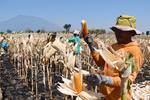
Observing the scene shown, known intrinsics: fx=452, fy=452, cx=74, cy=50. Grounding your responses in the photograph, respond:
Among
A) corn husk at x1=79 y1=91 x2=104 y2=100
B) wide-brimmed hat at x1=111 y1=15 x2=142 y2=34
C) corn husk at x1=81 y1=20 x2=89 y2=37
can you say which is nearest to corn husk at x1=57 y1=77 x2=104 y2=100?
corn husk at x1=79 y1=91 x2=104 y2=100

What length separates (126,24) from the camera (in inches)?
117

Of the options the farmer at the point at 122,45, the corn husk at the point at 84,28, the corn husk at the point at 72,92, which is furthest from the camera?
the farmer at the point at 122,45

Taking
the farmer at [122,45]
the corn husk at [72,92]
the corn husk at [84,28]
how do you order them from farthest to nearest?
the farmer at [122,45]
the corn husk at [84,28]
the corn husk at [72,92]

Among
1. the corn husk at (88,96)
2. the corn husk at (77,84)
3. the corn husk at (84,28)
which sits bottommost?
the corn husk at (88,96)

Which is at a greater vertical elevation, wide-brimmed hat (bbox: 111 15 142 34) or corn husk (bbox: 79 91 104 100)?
wide-brimmed hat (bbox: 111 15 142 34)

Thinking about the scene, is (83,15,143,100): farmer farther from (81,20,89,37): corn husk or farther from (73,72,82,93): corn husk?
(73,72,82,93): corn husk

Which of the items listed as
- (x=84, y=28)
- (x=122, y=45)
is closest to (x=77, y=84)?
(x=84, y=28)

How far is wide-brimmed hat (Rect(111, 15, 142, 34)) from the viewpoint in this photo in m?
2.95

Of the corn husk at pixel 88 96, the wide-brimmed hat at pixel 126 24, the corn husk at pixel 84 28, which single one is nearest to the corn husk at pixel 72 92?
the corn husk at pixel 88 96

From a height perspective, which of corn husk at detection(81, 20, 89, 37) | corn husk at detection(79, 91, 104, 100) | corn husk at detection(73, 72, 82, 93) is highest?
corn husk at detection(81, 20, 89, 37)

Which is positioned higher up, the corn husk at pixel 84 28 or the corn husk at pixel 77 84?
the corn husk at pixel 84 28

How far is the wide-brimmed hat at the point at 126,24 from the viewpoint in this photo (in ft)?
9.69

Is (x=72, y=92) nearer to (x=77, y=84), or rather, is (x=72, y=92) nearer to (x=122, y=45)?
(x=77, y=84)

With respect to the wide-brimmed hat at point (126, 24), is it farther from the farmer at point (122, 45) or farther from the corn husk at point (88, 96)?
the corn husk at point (88, 96)
